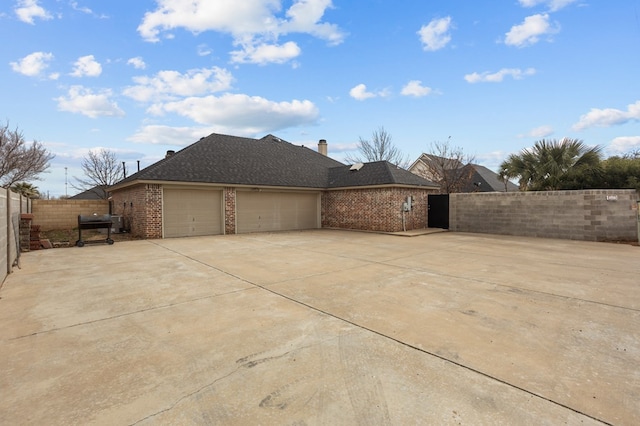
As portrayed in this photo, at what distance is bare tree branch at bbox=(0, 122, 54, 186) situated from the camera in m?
20.5

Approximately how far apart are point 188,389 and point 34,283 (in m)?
5.42

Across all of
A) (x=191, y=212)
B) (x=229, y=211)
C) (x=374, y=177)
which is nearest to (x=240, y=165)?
(x=229, y=211)

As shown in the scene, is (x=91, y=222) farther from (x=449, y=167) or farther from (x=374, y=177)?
(x=449, y=167)

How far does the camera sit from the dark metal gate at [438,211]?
53.2 feet

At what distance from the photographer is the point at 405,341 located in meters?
3.27

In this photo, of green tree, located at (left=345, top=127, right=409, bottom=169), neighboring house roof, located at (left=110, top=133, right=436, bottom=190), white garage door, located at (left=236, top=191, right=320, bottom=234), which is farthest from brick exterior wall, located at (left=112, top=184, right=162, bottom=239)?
green tree, located at (left=345, top=127, right=409, bottom=169)

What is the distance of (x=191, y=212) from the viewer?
1351 centimetres

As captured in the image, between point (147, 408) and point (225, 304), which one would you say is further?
point (225, 304)

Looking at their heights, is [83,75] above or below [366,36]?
below

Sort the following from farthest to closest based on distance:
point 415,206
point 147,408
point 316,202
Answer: point 316,202 < point 415,206 < point 147,408

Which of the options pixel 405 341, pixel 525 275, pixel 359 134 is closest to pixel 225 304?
pixel 405 341

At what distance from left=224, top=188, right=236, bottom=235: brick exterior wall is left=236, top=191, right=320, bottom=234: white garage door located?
261 mm

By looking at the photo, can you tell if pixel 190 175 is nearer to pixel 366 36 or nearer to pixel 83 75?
pixel 83 75

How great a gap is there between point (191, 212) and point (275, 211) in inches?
170
